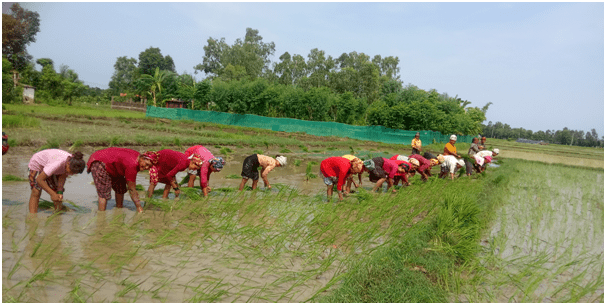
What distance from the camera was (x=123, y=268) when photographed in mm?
3367

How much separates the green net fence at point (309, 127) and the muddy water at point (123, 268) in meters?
24.7

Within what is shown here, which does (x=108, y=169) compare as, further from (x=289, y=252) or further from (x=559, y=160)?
(x=559, y=160)

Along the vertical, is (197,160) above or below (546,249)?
above

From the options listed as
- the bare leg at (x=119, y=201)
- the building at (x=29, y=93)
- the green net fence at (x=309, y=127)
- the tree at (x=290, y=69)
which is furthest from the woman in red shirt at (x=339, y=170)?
the tree at (x=290, y=69)

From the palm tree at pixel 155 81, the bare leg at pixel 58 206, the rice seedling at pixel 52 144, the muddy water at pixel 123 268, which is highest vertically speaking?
the palm tree at pixel 155 81

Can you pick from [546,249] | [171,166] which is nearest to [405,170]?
[546,249]

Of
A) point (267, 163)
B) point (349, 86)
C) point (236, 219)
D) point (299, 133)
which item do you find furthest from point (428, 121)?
point (236, 219)

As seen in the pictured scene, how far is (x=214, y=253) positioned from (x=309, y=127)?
25.8 m

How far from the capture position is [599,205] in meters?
8.74

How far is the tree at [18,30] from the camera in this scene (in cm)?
2744

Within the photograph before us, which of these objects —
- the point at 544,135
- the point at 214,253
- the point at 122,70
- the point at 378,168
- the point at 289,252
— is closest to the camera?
the point at 214,253

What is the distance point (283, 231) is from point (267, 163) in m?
2.58

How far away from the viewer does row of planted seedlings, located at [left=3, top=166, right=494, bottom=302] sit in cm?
304

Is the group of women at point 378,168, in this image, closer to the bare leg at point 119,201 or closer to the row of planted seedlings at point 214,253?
the row of planted seedlings at point 214,253
